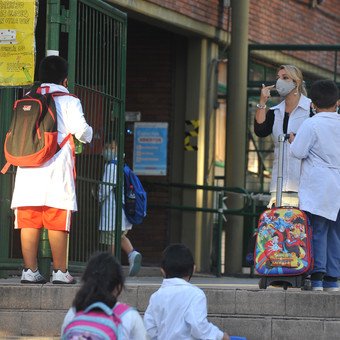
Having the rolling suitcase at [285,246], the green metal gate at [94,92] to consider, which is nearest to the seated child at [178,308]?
the rolling suitcase at [285,246]

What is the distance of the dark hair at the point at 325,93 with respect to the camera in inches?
442

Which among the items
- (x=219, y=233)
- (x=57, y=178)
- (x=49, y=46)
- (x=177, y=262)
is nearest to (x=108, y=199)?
(x=49, y=46)

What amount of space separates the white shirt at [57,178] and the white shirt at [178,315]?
2578mm

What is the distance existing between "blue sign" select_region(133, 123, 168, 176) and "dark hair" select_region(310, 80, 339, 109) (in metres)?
8.32

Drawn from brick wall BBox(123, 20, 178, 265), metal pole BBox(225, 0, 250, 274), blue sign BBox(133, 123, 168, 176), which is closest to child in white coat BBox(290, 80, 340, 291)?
metal pole BBox(225, 0, 250, 274)

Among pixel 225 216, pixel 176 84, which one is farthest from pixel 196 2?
pixel 225 216

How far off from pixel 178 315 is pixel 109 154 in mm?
4905

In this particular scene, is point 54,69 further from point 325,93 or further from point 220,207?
point 220,207

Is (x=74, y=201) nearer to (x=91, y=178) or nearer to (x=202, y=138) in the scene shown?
(x=91, y=178)

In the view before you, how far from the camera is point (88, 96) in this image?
13.1 m

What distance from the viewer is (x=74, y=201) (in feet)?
37.3

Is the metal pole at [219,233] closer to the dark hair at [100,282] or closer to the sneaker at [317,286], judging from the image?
the sneaker at [317,286]

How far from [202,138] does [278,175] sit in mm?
8018

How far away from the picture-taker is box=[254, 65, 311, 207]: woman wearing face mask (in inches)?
461
